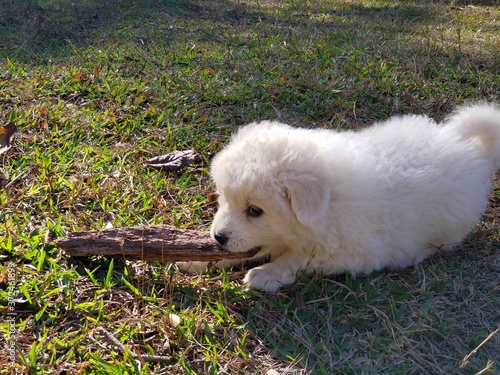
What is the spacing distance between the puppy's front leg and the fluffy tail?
1.26 meters

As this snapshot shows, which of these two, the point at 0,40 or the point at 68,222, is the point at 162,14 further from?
the point at 68,222

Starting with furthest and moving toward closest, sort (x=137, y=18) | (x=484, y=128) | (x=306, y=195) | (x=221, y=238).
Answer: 1. (x=137, y=18)
2. (x=484, y=128)
3. (x=221, y=238)
4. (x=306, y=195)

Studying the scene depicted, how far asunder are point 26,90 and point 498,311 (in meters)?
3.68

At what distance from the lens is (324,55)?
5203 millimetres

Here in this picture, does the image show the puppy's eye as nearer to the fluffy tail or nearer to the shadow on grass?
the fluffy tail

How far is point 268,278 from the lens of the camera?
2674mm

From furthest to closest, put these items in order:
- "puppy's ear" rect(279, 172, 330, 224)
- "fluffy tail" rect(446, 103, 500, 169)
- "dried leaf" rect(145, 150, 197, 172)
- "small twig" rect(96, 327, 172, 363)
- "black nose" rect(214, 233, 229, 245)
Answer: "dried leaf" rect(145, 150, 197, 172), "fluffy tail" rect(446, 103, 500, 169), "black nose" rect(214, 233, 229, 245), "puppy's ear" rect(279, 172, 330, 224), "small twig" rect(96, 327, 172, 363)

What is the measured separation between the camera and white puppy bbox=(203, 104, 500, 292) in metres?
2.56

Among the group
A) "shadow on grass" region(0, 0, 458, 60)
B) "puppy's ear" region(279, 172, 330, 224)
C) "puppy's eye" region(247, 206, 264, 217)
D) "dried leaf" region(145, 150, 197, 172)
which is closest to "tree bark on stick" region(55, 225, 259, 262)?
"puppy's eye" region(247, 206, 264, 217)

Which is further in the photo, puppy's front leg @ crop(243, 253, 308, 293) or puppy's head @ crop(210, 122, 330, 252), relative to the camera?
puppy's front leg @ crop(243, 253, 308, 293)

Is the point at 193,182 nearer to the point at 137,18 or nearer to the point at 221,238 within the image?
the point at 221,238

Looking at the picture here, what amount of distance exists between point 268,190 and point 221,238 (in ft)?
1.05

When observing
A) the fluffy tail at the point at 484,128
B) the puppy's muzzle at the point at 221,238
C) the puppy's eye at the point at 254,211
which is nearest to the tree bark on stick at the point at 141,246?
the puppy's muzzle at the point at 221,238

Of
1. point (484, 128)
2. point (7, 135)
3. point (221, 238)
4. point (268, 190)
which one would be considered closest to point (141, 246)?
point (221, 238)
